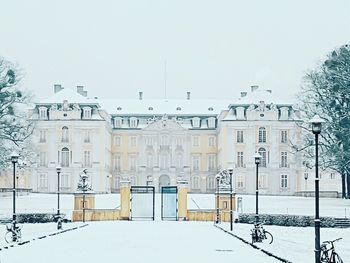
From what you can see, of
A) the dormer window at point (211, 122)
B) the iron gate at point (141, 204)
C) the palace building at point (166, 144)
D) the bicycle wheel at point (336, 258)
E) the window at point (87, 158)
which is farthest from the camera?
the dormer window at point (211, 122)

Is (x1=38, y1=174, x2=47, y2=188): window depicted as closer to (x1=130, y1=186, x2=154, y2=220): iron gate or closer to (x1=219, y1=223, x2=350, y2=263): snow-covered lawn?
(x1=130, y1=186, x2=154, y2=220): iron gate

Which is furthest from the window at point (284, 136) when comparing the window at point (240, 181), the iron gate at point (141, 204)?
the iron gate at point (141, 204)

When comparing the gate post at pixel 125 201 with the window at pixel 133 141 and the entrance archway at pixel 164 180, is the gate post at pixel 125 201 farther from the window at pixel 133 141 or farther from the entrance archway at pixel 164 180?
the window at pixel 133 141

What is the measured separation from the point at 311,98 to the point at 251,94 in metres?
24.4

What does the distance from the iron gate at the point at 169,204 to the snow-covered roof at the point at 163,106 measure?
40779mm

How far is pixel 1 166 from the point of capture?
2057 inches

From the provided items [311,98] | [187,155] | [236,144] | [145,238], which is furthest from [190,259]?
[187,155]

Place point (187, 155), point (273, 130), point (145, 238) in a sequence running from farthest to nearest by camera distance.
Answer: point (187, 155) < point (273, 130) < point (145, 238)

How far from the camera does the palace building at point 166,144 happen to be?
73.4 metres

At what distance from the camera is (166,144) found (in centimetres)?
8056

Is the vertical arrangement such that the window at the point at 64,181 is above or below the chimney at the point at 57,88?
below

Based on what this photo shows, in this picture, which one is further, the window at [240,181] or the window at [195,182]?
the window at [195,182]

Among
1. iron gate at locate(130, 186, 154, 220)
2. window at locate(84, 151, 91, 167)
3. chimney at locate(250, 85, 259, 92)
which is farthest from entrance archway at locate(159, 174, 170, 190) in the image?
iron gate at locate(130, 186, 154, 220)

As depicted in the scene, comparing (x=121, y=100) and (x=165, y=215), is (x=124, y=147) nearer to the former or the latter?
(x=121, y=100)
